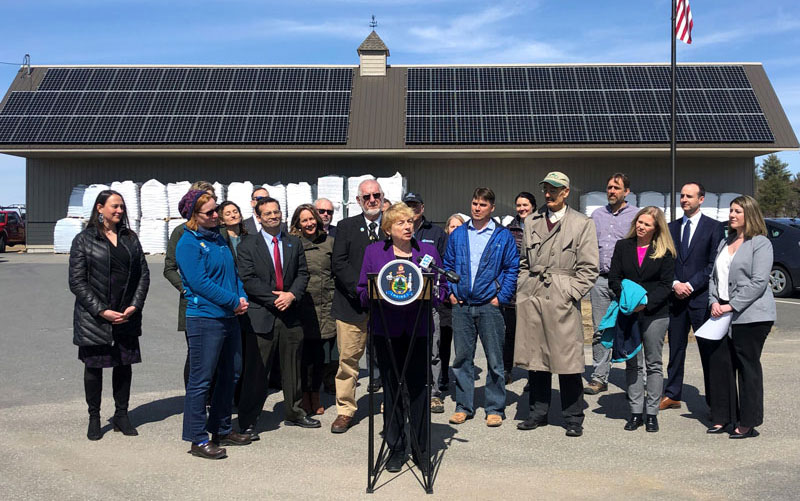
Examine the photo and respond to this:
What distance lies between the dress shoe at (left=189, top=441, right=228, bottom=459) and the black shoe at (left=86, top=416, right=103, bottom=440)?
925mm

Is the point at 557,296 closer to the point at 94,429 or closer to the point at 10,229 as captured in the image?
the point at 94,429

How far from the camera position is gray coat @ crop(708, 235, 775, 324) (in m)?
6.57

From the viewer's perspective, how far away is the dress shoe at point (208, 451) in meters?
5.89

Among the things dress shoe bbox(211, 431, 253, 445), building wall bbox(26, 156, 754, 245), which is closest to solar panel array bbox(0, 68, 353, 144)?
building wall bbox(26, 156, 754, 245)

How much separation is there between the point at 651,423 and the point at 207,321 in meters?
3.66

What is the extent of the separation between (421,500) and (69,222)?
74.5ft

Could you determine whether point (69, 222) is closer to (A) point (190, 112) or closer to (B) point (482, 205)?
(A) point (190, 112)

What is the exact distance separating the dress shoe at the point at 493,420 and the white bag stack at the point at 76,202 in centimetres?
2151

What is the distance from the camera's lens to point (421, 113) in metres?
25.2

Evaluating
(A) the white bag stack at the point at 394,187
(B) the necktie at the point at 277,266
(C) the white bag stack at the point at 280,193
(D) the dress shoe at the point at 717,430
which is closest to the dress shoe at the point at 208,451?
(B) the necktie at the point at 277,266

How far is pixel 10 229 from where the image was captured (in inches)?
1201

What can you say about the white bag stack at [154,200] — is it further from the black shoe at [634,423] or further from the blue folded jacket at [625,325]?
the black shoe at [634,423]

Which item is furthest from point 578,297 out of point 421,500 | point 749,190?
point 749,190

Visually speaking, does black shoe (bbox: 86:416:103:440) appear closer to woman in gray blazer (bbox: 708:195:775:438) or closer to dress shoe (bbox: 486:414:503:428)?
dress shoe (bbox: 486:414:503:428)
